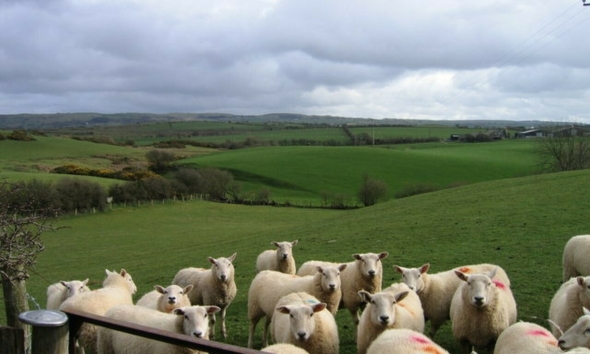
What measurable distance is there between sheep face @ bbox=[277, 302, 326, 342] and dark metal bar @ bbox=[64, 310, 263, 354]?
3.77 m

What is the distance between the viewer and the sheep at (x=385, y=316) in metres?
7.91

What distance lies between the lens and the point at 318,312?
8172mm

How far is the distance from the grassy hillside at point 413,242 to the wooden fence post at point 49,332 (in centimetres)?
401

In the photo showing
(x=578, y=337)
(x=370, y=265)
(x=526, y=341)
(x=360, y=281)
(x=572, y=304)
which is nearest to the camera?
(x=578, y=337)

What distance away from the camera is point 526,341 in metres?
6.51

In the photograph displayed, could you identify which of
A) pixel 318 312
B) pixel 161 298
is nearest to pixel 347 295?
pixel 318 312

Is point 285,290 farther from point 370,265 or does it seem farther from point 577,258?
point 577,258

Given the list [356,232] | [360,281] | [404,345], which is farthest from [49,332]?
[356,232]

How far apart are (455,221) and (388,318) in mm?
16350

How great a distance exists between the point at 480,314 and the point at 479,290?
1.54ft

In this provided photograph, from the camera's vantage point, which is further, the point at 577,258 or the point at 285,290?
the point at 577,258

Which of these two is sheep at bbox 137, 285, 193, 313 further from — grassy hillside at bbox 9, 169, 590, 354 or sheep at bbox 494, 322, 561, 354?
sheep at bbox 494, 322, 561, 354

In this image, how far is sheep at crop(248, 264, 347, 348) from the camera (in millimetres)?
9945

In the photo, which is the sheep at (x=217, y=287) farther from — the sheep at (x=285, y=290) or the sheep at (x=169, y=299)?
the sheep at (x=169, y=299)
